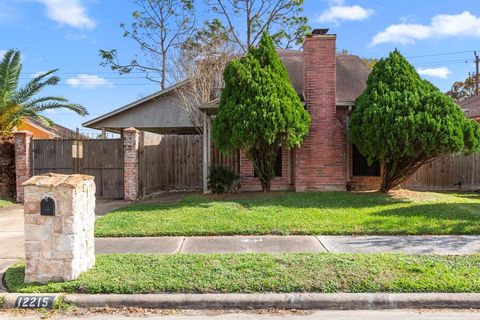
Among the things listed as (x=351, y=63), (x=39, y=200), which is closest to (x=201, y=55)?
(x=351, y=63)

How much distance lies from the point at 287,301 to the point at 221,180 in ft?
25.3

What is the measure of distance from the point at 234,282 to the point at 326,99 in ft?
28.4

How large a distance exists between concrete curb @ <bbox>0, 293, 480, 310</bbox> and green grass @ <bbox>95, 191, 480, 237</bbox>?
2.92m

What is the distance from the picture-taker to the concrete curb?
4512 mm

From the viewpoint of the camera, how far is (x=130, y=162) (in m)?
12.2

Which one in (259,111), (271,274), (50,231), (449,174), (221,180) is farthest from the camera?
(449,174)

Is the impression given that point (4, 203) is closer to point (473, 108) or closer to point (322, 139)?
point (322, 139)

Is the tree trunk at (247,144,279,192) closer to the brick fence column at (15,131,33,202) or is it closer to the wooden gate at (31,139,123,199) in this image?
the wooden gate at (31,139,123,199)

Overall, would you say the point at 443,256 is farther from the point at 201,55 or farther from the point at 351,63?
the point at 201,55

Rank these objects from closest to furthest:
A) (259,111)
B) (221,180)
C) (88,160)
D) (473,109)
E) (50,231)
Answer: (50,231)
(259,111)
(221,180)
(88,160)
(473,109)

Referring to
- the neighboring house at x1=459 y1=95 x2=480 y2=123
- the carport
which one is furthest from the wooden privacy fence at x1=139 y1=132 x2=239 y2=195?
the neighboring house at x1=459 y1=95 x2=480 y2=123

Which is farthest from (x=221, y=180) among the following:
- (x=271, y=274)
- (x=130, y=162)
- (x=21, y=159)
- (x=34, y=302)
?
(x=34, y=302)

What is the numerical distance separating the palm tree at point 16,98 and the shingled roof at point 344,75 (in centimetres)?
953

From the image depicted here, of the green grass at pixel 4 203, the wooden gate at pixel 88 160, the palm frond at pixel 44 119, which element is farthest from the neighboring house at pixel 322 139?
the palm frond at pixel 44 119
